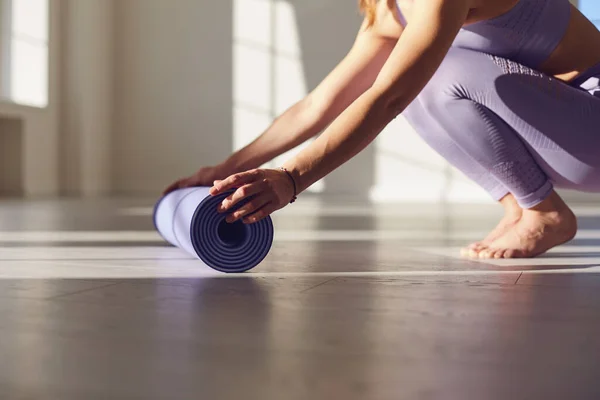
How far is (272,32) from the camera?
27.7 ft

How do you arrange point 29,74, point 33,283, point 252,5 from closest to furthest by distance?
point 33,283 → point 29,74 → point 252,5

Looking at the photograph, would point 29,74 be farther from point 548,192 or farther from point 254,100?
point 548,192

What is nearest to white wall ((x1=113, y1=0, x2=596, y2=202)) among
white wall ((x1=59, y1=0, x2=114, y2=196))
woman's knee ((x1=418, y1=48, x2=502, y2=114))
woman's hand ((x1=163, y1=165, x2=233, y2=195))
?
white wall ((x1=59, y1=0, x2=114, y2=196))

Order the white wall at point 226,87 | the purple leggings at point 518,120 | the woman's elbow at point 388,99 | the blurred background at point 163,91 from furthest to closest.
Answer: the white wall at point 226,87 < the blurred background at point 163,91 < the purple leggings at point 518,120 < the woman's elbow at point 388,99

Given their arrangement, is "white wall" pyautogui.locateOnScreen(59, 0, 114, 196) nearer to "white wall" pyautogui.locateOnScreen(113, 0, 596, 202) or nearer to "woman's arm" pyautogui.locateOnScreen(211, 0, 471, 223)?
"white wall" pyautogui.locateOnScreen(113, 0, 596, 202)

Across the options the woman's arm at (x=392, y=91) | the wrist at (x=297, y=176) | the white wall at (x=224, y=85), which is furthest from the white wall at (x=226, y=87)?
the wrist at (x=297, y=176)

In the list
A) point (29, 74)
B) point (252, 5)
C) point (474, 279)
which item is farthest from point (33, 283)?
point (252, 5)

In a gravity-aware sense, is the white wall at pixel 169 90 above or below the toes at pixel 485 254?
above

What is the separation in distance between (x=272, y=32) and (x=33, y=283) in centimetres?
713

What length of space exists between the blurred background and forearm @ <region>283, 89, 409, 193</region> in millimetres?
6519

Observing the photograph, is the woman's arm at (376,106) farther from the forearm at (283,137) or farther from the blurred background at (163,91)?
the blurred background at (163,91)

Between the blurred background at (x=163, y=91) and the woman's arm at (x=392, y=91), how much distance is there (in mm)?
6474

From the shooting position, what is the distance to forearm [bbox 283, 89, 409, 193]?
146cm

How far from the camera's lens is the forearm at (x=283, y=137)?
2.04 metres
